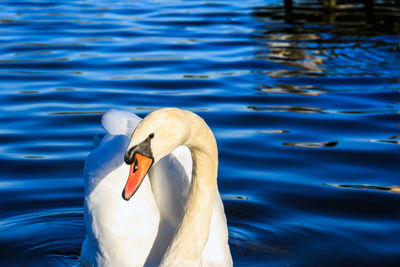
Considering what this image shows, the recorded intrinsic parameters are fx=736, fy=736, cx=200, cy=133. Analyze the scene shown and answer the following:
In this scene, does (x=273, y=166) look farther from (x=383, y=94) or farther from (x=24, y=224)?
(x=383, y=94)

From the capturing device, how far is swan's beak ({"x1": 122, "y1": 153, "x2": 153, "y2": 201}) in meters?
3.26

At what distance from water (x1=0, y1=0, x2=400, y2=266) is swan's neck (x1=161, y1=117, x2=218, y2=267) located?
1.05 meters

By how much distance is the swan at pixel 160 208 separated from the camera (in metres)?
3.81

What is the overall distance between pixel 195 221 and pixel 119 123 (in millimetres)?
1205

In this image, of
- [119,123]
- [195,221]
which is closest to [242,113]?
[119,123]

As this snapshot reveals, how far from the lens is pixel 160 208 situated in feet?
14.3

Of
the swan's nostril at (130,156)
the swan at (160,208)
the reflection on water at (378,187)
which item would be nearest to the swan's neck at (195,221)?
the swan at (160,208)

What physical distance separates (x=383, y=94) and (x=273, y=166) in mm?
2854

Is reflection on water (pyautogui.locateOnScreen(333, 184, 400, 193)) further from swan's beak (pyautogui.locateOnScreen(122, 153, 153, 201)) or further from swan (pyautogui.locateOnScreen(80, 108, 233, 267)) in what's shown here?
swan's beak (pyautogui.locateOnScreen(122, 153, 153, 201))

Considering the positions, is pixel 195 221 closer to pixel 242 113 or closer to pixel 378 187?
pixel 378 187

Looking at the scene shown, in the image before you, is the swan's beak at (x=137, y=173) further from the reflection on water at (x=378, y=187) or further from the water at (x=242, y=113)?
the reflection on water at (x=378, y=187)

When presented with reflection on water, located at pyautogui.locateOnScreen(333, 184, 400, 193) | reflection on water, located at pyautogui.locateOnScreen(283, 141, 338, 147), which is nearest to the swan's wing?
reflection on water, located at pyautogui.locateOnScreen(333, 184, 400, 193)

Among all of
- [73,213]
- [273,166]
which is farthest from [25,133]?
[273,166]

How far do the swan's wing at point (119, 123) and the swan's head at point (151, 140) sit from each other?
1.35 m
